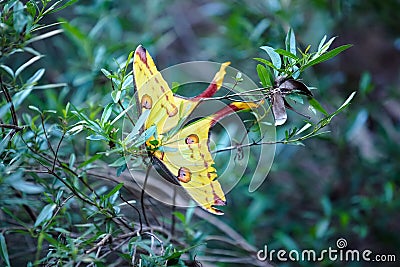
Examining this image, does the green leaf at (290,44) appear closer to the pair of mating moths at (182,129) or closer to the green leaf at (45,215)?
the pair of mating moths at (182,129)

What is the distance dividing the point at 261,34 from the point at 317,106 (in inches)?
21.8

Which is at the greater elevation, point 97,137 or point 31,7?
point 31,7

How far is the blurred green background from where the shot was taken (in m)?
1.03

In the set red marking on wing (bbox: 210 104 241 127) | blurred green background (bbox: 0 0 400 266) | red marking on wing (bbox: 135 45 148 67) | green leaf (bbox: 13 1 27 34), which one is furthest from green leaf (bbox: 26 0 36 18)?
blurred green background (bbox: 0 0 400 266)

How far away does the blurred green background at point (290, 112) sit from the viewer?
3.39 ft

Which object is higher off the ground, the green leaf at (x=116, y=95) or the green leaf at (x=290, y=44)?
the green leaf at (x=290, y=44)

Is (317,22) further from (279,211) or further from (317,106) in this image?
(317,106)

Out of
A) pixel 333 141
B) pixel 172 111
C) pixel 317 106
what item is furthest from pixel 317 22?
pixel 172 111

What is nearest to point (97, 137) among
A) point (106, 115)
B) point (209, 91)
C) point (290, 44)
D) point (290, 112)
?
point (106, 115)

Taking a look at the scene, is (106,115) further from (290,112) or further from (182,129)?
(290,112)

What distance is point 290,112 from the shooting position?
1.18m

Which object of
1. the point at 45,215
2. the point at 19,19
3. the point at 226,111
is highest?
the point at 19,19

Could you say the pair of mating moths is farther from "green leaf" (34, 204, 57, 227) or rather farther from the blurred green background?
the blurred green background

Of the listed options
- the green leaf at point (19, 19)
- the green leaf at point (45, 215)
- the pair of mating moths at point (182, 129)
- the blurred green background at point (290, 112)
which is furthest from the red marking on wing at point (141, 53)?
the blurred green background at point (290, 112)
